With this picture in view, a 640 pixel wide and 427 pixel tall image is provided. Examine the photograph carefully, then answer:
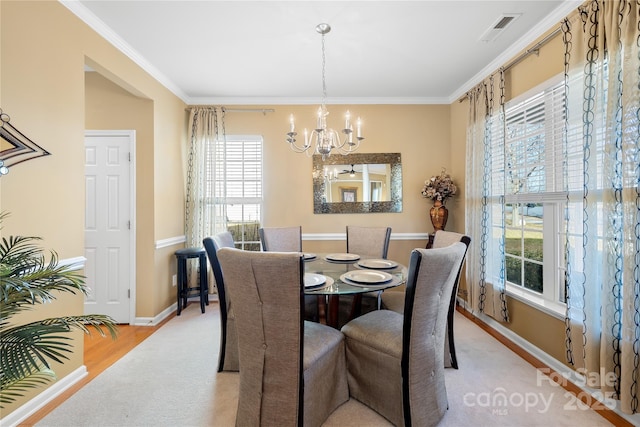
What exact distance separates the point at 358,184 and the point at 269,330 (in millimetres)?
2743

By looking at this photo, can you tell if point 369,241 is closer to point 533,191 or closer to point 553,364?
point 533,191

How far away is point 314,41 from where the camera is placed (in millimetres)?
2498

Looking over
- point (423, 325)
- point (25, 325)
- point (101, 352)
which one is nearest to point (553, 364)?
point (423, 325)

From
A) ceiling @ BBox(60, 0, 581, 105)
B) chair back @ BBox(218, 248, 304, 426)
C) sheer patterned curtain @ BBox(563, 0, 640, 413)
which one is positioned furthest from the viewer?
ceiling @ BBox(60, 0, 581, 105)

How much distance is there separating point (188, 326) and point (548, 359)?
334 cm

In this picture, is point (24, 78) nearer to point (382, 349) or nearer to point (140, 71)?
point (140, 71)

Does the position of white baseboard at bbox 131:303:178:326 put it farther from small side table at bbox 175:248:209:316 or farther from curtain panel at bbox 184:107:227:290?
curtain panel at bbox 184:107:227:290

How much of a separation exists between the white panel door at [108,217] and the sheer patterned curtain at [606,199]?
156 inches

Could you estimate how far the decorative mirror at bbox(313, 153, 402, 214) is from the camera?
12.7 ft

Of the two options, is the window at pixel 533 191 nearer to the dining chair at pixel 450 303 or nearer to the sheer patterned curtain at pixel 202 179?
the dining chair at pixel 450 303

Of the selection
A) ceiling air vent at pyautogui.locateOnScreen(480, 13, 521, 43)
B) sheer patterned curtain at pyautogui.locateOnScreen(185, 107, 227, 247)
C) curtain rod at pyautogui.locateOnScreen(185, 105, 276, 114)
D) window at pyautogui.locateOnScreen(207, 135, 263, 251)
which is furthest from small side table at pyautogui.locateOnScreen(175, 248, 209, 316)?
ceiling air vent at pyautogui.locateOnScreen(480, 13, 521, 43)

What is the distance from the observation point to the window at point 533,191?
7.49 feet

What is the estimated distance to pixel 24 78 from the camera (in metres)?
1.72

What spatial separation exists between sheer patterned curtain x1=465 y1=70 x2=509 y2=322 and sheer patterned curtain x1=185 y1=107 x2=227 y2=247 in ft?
10.0
